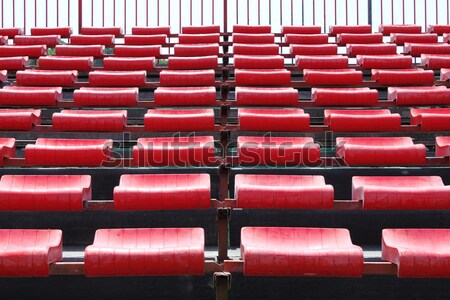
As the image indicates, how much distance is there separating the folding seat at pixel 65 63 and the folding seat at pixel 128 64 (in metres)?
0.18

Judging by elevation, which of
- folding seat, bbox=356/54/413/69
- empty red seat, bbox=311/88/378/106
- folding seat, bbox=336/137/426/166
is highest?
folding seat, bbox=356/54/413/69

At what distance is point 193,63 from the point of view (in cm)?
513

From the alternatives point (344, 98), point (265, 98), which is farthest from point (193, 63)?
point (344, 98)

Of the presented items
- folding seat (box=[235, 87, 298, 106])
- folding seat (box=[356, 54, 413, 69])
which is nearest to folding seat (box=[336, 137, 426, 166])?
folding seat (box=[235, 87, 298, 106])

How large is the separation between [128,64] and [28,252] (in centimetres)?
308

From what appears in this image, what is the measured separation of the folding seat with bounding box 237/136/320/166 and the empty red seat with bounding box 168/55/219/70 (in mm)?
1929

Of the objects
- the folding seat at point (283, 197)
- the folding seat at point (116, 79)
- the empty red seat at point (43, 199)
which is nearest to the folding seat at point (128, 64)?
the folding seat at point (116, 79)

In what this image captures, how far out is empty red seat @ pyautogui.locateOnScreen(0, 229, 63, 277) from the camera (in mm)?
2242

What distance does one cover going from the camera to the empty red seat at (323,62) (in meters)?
5.07

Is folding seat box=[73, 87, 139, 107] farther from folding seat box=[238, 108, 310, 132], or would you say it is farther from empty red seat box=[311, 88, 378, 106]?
empty red seat box=[311, 88, 378, 106]

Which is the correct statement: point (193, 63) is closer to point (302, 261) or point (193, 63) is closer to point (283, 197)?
point (283, 197)

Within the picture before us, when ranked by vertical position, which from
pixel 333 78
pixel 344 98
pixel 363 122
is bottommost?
pixel 363 122

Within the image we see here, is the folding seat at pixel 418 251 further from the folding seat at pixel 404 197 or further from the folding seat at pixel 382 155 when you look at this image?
the folding seat at pixel 382 155

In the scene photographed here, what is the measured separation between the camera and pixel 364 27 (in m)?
6.46
